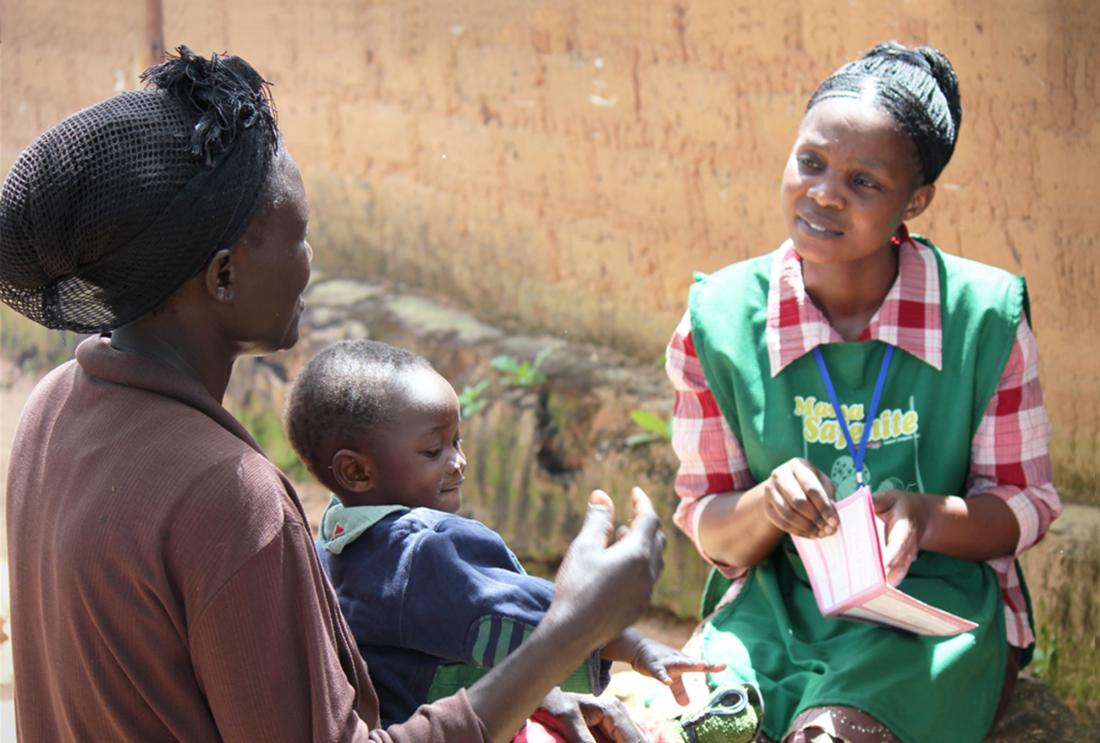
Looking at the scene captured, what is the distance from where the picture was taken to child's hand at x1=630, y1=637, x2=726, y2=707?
7.47 ft

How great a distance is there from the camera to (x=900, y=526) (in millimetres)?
2828

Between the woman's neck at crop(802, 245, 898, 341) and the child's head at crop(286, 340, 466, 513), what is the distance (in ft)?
3.49

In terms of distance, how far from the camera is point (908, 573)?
308 centimetres

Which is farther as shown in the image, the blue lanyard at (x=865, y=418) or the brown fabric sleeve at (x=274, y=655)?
the blue lanyard at (x=865, y=418)

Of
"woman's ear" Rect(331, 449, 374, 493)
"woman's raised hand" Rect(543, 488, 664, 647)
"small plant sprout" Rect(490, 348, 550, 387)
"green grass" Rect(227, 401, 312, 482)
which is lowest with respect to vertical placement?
"green grass" Rect(227, 401, 312, 482)

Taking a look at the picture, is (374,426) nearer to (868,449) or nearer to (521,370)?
(868,449)

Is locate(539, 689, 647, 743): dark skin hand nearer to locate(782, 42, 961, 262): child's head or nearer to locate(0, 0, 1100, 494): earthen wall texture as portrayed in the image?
locate(782, 42, 961, 262): child's head

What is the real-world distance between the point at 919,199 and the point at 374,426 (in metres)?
1.41

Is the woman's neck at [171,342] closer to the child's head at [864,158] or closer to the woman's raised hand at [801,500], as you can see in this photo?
the woman's raised hand at [801,500]

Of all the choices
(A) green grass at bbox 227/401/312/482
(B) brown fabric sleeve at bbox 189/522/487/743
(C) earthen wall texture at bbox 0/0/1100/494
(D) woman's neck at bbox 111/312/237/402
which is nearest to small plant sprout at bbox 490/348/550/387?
(C) earthen wall texture at bbox 0/0/1100/494

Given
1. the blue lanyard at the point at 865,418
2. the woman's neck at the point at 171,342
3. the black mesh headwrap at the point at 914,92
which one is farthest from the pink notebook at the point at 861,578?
the woman's neck at the point at 171,342

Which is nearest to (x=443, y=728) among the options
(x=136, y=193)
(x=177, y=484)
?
(x=177, y=484)

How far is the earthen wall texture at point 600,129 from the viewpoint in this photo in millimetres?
3918

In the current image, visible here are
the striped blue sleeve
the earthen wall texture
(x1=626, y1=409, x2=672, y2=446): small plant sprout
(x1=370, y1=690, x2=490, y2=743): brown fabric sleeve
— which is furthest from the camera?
(x1=626, y1=409, x2=672, y2=446): small plant sprout
